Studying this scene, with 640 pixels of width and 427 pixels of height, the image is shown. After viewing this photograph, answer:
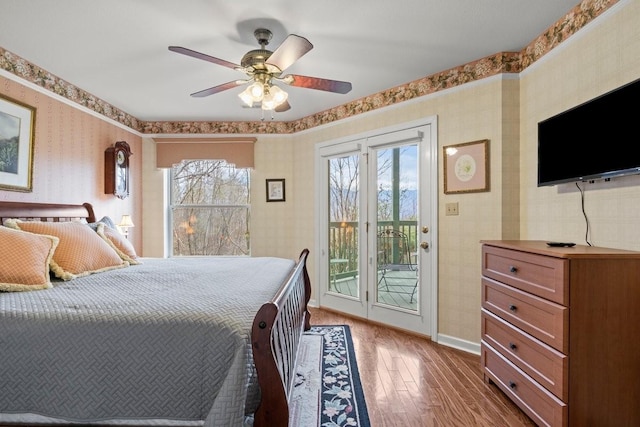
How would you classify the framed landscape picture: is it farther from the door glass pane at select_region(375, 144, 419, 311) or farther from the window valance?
the door glass pane at select_region(375, 144, 419, 311)

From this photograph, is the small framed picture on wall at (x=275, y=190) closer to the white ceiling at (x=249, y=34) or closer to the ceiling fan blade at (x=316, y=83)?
the white ceiling at (x=249, y=34)

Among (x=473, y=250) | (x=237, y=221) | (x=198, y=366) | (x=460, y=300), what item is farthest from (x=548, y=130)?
(x=237, y=221)

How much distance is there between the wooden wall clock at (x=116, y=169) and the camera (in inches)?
149

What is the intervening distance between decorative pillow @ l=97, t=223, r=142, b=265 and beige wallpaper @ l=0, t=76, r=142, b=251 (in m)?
0.74

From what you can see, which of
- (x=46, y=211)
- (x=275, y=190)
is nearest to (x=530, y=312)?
(x=275, y=190)

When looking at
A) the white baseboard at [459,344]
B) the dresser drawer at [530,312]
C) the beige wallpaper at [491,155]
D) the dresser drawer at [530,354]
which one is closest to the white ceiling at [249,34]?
the beige wallpaper at [491,155]

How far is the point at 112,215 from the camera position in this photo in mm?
3938

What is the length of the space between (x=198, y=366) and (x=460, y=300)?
7.91ft

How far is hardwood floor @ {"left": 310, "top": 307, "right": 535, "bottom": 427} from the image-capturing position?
1.95 metres

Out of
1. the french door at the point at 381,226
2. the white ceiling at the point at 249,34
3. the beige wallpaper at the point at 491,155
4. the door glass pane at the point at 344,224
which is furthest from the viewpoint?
the door glass pane at the point at 344,224

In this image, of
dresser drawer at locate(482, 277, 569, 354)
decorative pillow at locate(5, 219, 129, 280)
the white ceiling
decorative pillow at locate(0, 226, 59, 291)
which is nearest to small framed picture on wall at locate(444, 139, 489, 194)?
the white ceiling

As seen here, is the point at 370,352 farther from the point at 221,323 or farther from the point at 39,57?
the point at 39,57

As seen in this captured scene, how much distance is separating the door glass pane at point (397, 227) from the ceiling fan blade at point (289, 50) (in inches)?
69.3

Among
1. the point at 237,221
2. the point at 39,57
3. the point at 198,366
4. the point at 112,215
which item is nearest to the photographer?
the point at 198,366
